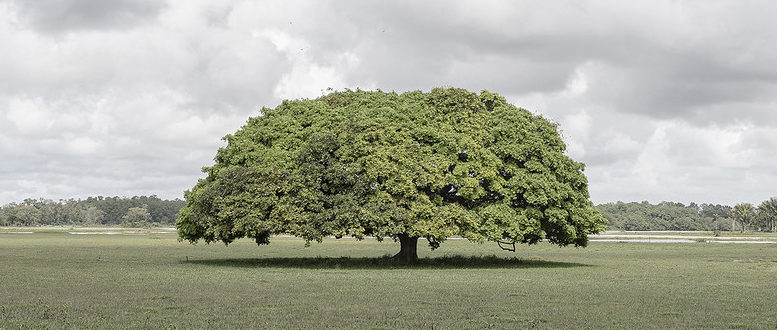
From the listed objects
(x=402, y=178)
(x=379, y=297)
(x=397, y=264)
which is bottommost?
(x=379, y=297)

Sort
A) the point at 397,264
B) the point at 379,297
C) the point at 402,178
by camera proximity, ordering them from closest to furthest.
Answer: the point at 379,297 < the point at 402,178 < the point at 397,264

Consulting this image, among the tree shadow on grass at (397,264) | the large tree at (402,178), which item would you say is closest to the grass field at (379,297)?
the tree shadow on grass at (397,264)

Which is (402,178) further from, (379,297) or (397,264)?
(379,297)

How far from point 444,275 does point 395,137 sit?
952cm

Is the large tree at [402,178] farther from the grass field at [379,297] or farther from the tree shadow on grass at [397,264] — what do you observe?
the grass field at [379,297]

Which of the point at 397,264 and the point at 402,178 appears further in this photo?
the point at 397,264

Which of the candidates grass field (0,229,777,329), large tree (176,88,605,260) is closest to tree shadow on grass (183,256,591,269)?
grass field (0,229,777,329)

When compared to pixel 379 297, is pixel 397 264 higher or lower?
higher

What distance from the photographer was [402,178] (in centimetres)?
4362

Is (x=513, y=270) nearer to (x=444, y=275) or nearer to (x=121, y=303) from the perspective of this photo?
(x=444, y=275)

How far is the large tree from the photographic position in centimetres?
4319

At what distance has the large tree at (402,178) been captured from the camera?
43188 millimetres

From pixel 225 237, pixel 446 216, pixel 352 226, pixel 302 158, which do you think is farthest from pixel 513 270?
A: pixel 225 237

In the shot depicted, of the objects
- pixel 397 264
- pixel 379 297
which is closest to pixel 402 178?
pixel 397 264
